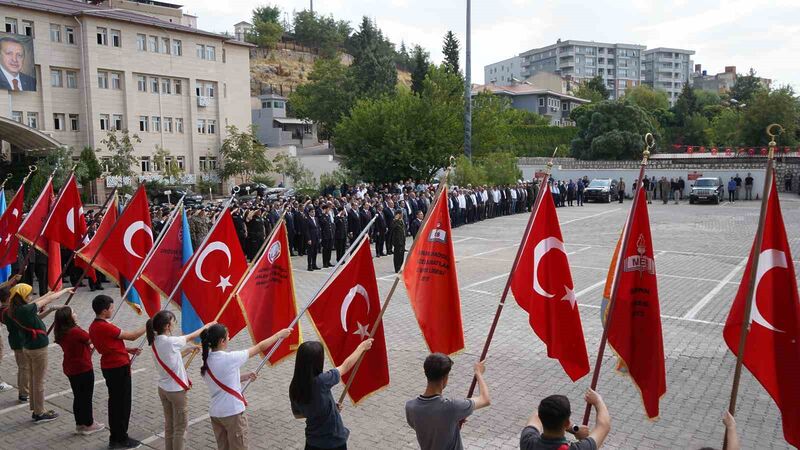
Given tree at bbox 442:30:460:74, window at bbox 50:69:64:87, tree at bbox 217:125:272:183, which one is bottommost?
tree at bbox 217:125:272:183

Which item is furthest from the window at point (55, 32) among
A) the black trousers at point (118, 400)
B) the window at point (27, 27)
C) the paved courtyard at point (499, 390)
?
the black trousers at point (118, 400)

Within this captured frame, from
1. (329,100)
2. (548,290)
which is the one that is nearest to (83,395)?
(548,290)

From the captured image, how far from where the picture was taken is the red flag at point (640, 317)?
18.2 ft

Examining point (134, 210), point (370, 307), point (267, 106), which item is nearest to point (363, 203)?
point (134, 210)

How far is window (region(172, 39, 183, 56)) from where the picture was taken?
50656 mm

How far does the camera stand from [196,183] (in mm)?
51344

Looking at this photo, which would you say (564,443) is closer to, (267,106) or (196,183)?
(196,183)

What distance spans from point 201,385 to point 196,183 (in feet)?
145

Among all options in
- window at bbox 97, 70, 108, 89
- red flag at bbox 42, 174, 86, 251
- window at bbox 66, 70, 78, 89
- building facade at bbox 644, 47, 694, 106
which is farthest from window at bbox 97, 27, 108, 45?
building facade at bbox 644, 47, 694, 106

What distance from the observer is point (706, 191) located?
3712cm

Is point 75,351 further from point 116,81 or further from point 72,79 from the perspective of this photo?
point 116,81

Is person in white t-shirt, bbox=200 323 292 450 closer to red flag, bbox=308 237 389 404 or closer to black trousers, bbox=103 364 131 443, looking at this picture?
red flag, bbox=308 237 389 404

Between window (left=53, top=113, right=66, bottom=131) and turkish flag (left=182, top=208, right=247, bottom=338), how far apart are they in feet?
142

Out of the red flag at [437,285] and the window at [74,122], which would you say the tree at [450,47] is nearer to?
the window at [74,122]
